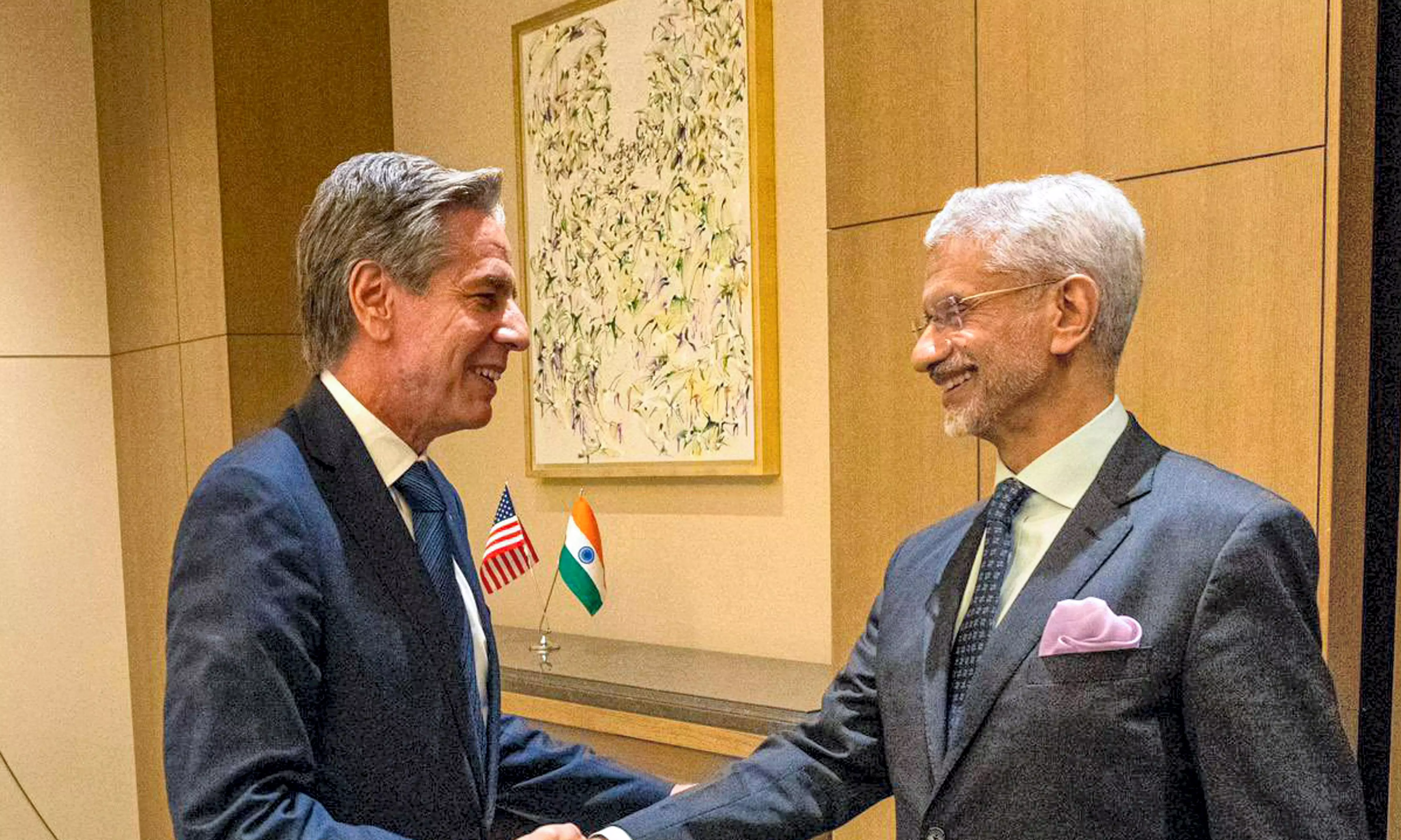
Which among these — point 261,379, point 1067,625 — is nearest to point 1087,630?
point 1067,625

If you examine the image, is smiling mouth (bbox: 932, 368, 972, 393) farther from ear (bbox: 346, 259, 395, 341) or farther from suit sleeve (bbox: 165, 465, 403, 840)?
suit sleeve (bbox: 165, 465, 403, 840)

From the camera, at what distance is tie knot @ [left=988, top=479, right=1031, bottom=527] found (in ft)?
6.32

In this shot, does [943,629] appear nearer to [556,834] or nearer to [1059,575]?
[1059,575]

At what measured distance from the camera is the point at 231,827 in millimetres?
1567

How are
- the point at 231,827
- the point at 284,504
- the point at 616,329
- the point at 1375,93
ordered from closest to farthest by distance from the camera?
the point at 231,827 → the point at 284,504 → the point at 1375,93 → the point at 616,329

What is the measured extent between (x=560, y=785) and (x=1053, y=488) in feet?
3.31

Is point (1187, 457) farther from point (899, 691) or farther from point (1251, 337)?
point (1251, 337)

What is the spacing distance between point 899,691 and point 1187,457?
0.52m

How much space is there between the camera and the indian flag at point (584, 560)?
4324mm

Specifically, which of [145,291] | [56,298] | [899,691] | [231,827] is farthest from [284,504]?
[56,298]

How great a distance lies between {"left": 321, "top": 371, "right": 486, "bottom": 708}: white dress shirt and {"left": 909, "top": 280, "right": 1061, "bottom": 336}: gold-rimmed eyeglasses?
0.80 m

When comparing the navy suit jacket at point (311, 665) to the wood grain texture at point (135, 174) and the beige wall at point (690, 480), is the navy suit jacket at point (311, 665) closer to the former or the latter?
the beige wall at point (690, 480)

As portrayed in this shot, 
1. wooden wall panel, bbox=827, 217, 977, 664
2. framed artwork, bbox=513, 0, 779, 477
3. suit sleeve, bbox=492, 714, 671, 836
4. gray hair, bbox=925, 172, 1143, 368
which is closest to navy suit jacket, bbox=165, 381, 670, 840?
suit sleeve, bbox=492, 714, 671, 836

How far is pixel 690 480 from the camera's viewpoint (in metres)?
4.54
